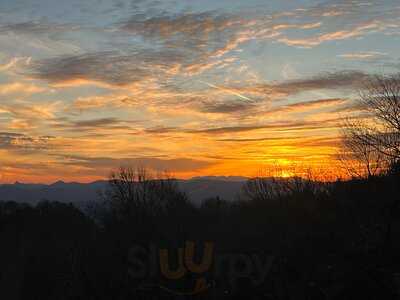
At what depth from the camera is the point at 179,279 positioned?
2294cm

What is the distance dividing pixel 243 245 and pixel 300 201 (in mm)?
11419

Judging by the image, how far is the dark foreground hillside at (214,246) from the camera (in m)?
21.0

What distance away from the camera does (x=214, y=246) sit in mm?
36406

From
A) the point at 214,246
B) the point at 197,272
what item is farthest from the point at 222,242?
the point at 197,272

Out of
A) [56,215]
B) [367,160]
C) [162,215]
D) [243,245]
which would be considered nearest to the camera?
[243,245]

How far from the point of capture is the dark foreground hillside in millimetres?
20953

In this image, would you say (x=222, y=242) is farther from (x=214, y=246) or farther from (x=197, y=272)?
(x=197, y=272)

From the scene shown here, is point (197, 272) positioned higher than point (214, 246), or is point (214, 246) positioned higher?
point (197, 272)

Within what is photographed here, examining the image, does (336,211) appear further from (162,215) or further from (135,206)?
(135,206)

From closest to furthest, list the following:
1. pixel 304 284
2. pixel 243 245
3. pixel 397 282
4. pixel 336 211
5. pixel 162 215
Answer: pixel 397 282
pixel 304 284
pixel 243 245
pixel 336 211
pixel 162 215

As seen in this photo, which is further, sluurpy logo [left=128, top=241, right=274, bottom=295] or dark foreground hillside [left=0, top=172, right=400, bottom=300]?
dark foreground hillside [left=0, top=172, right=400, bottom=300]

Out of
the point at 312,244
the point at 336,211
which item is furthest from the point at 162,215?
the point at 312,244

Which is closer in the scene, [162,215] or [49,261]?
[49,261]

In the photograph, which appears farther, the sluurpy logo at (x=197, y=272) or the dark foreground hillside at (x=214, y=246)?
the dark foreground hillside at (x=214, y=246)
